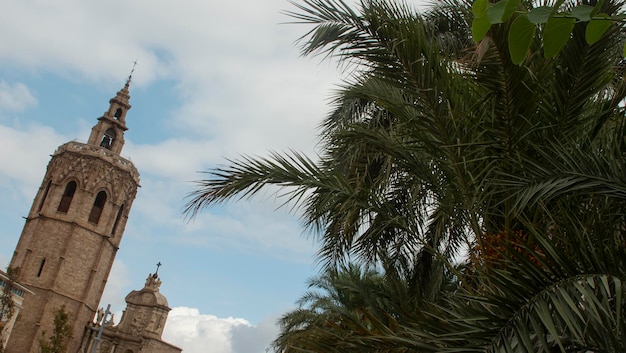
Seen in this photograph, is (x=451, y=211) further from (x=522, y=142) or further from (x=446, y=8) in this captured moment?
(x=446, y=8)

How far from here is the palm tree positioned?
11.7 feet

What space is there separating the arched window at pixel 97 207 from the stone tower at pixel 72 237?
7 cm

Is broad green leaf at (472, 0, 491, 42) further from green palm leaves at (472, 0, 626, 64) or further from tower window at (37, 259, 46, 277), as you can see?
tower window at (37, 259, 46, 277)

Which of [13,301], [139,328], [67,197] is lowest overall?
[13,301]

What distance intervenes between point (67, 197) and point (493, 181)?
50280 mm

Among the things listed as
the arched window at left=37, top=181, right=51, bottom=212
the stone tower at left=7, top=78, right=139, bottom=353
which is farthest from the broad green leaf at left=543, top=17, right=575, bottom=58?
the arched window at left=37, top=181, right=51, bottom=212

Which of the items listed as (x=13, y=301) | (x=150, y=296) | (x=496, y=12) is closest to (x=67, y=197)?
(x=150, y=296)

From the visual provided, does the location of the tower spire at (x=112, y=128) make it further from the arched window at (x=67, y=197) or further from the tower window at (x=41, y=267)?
the tower window at (x=41, y=267)

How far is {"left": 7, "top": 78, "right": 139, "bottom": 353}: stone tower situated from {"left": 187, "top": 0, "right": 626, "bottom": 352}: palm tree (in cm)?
4608

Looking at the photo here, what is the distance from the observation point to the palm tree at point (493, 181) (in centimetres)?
357

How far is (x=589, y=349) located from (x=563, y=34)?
6.52 feet

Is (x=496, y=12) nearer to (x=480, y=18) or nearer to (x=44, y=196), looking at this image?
(x=480, y=18)

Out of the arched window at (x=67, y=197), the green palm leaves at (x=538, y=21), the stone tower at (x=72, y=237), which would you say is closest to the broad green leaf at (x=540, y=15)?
the green palm leaves at (x=538, y=21)

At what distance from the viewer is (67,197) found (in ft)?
168
